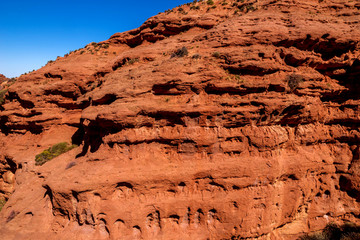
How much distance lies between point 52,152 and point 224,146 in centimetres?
1299

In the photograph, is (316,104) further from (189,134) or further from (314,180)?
(189,134)

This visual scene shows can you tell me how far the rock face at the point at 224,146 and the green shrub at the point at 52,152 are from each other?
166 cm

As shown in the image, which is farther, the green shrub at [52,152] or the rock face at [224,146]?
the green shrub at [52,152]

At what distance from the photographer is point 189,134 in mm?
8773

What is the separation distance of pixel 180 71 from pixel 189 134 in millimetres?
3362

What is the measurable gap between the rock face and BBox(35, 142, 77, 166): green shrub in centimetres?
166

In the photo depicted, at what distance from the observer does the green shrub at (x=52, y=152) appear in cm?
1282

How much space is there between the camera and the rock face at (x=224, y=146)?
8289 mm

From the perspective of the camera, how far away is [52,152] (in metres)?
13.4

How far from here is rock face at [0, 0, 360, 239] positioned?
829 cm

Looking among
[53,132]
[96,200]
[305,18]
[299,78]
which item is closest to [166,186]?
[96,200]

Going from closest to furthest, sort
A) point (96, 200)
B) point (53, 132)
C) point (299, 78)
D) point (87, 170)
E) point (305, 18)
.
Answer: point (96, 200) → point (87, 170) → point (299, 78) → point (305, 18) → point (53, 132)

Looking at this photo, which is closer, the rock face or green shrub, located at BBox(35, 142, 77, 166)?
the rock face

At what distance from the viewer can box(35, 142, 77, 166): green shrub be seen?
1282 cm
